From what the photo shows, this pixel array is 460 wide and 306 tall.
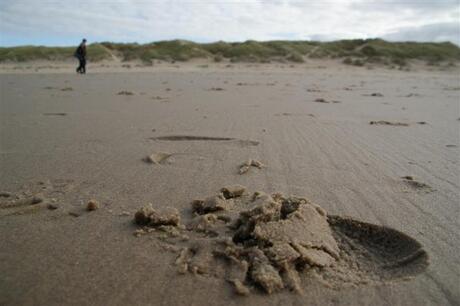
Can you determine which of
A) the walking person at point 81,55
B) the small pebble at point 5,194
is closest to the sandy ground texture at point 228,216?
the small pebble at point 5,194

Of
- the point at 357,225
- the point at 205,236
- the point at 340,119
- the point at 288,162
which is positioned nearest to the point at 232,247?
the point at 205,236

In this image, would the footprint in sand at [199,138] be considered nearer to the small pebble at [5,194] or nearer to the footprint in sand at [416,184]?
the footprint in sand at [416,184]

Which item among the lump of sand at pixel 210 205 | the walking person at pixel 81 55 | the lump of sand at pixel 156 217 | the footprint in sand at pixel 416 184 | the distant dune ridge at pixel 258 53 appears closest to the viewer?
the lump of sand at pixel 156 217

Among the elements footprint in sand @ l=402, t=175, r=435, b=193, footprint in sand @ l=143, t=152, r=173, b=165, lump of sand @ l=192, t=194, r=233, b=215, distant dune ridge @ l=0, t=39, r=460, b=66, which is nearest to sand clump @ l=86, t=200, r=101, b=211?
lump of sand @ l=192, t=194, r=233, b=215

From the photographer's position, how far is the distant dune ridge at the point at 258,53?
19.9 m

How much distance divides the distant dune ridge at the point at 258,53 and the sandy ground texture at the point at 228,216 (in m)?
16.6

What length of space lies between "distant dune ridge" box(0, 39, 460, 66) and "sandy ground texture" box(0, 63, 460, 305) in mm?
16641

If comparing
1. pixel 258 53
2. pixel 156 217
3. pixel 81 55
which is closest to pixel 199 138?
pixel 156 217

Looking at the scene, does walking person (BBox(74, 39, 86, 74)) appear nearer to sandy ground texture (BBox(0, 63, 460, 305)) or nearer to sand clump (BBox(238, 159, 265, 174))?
sandy ground texture (BBox(0, 63, 460, 305))

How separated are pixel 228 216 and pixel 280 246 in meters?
0.34

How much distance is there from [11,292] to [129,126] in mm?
2325

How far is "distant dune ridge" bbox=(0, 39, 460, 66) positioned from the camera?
19891 mm

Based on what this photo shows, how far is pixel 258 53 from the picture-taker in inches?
823

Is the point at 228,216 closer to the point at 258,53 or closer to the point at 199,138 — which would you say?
the point at 199,138
